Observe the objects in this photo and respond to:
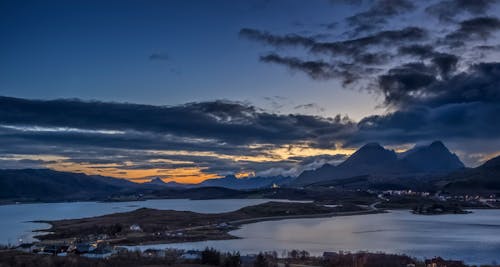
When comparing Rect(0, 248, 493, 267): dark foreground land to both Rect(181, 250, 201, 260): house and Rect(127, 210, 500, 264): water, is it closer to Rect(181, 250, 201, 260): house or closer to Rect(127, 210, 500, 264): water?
Rect(181, 250, 201, 260): house

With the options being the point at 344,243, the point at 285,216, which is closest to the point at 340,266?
the point at 344,243

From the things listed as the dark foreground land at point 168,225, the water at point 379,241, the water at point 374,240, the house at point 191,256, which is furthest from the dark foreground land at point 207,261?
the dark foreground land at point 168,225

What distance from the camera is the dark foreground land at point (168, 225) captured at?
73625 millimetres

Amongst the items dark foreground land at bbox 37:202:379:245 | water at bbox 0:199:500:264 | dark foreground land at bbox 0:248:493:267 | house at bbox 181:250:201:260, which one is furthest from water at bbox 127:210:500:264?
house at bbox 181:250:201:260

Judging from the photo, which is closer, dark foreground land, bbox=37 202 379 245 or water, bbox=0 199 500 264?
water, bbox=0 199 500 264

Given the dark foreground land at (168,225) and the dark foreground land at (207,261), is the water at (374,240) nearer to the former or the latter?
the dark foreground land at (168,225)

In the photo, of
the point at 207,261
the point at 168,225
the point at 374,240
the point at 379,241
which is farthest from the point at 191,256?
the point at 168,225

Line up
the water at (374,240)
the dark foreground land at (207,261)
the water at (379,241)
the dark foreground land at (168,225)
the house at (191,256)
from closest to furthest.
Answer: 1. the dark foreground land at (207,261)
2. the house at (191,256)
3. the water at (379,241)
4. the water at (374,240)
5. the dark foreground land at (168,225)

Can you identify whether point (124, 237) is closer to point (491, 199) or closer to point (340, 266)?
point (340, 266)

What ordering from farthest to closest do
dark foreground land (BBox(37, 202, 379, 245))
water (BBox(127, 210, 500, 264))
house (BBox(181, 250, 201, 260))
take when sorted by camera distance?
dark foreground land (BBox(37, 202, 379, 245)), water (BBox(127, 210, 500, 264)), house (BBox(181, 250, 201, 260))

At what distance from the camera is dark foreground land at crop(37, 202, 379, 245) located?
7362 centimetres

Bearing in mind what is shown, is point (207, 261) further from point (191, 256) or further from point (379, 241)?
point (379, 241)

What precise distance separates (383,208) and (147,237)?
10275cm

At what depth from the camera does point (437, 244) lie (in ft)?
216
